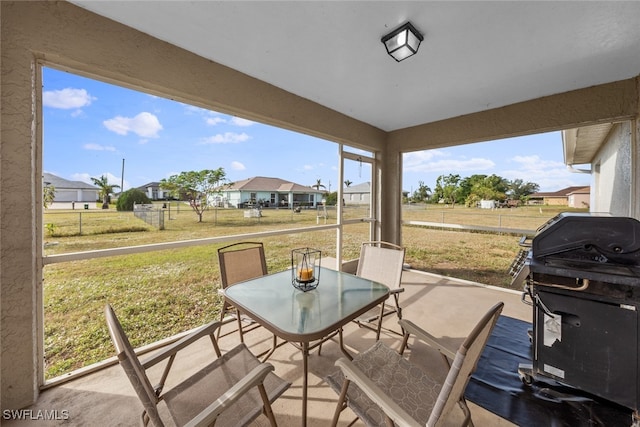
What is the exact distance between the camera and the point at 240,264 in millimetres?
2305

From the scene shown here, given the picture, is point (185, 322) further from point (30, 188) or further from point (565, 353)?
point (565, 353)

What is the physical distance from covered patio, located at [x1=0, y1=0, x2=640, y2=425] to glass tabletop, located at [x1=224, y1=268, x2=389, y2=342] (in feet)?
2.32

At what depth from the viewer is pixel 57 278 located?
8.59ft

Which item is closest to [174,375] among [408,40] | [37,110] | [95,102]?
[37,110]

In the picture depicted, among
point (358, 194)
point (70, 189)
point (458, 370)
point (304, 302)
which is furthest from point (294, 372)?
point (358, 194)

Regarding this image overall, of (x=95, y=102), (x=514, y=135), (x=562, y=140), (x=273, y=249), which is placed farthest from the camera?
(x=273, y=249)

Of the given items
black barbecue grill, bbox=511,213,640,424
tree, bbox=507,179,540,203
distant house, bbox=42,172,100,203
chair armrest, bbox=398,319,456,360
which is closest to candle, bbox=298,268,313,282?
chair armrest, bbox=398,319,456,360

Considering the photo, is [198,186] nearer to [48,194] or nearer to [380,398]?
[48,194]

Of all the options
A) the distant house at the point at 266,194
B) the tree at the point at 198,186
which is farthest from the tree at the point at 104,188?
the distant house at the point at 266,194

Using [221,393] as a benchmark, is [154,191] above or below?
above

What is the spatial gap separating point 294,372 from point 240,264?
109 centimetres

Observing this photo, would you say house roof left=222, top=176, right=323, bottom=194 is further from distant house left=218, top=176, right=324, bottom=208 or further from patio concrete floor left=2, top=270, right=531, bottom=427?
patio concrete floor left=2, top=270, right=531, bottom=427

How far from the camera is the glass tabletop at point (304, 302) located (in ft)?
4.42

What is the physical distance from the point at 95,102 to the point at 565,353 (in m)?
4.77
